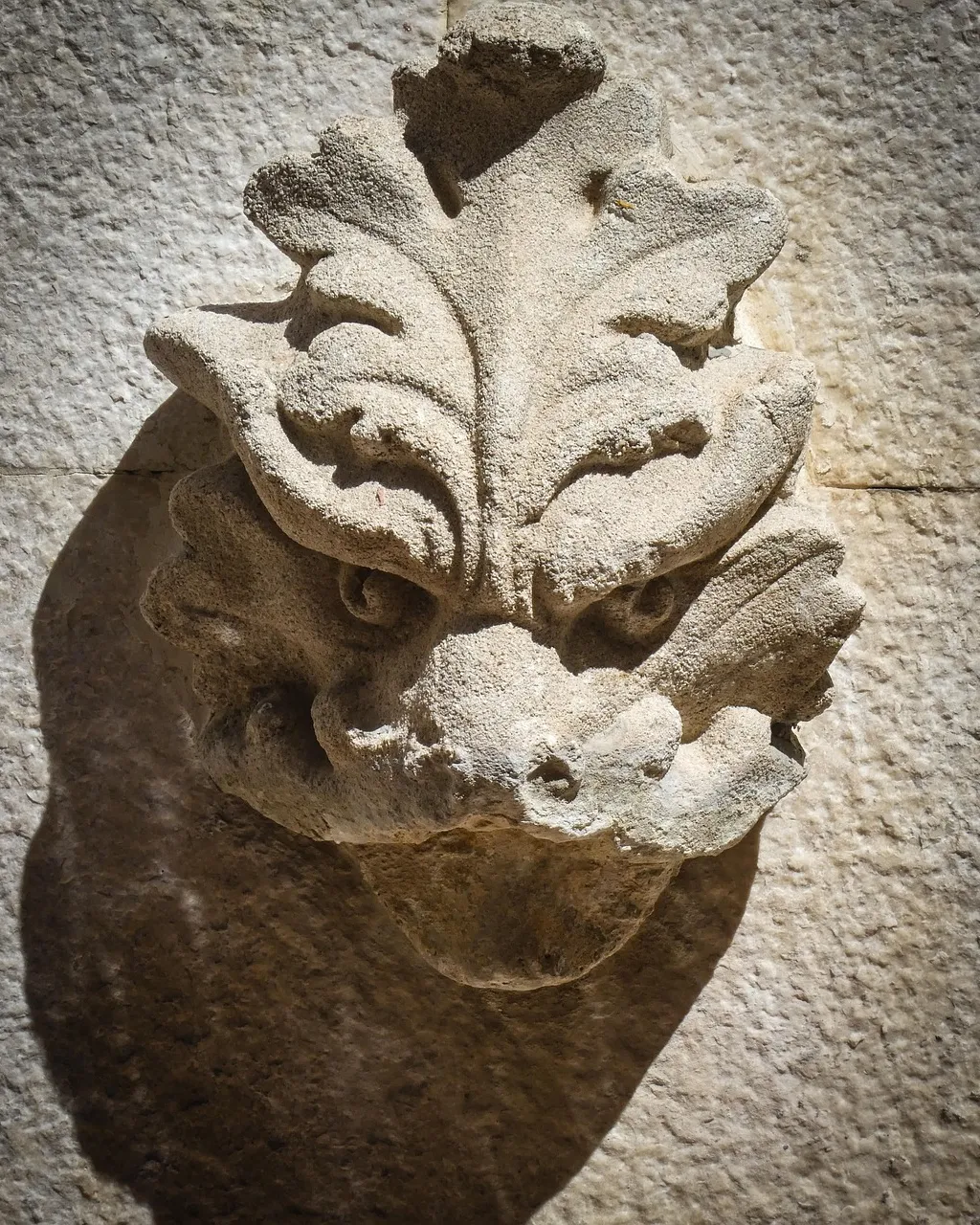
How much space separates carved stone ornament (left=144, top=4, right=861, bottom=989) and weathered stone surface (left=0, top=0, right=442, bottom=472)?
0.18 metres

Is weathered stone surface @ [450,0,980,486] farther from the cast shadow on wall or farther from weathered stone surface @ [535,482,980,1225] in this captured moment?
the cast shadow on wall

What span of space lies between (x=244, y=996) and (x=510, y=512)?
0.57m

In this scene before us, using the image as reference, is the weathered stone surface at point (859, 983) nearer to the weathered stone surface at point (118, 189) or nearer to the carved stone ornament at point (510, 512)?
the carved stone ornament at point (510, 512)

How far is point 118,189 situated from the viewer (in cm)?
111

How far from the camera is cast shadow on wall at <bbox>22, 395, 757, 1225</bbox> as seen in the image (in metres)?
1.09

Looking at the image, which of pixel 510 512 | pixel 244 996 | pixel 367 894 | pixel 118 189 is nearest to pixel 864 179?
pixel 510 512

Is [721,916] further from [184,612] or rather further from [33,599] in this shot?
[33,599]

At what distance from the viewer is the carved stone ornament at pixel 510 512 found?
79 cm

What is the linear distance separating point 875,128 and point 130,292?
0.69 meters

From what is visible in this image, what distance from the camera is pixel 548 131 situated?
2.94 ft

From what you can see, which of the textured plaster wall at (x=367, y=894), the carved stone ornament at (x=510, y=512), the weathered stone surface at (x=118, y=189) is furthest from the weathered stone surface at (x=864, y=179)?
the weathered stone surface at (x=118, y=189)

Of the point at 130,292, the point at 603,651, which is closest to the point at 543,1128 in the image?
the point at 603,651

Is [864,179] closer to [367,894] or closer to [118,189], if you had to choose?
[118,189]

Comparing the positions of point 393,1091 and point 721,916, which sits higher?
point 721,916
